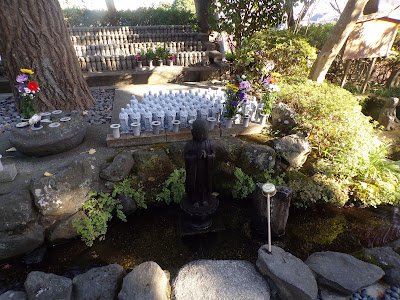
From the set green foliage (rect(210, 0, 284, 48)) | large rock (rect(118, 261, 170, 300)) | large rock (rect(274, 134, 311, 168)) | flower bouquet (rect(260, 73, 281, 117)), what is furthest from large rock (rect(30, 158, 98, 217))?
green foliage (rect(210, 0, 284, 48))

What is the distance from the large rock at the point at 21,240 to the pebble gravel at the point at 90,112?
281 cm

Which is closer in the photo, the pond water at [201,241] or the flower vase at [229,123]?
the pond water at [201,241]

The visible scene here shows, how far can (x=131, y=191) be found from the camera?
160 inches

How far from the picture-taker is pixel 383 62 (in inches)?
368

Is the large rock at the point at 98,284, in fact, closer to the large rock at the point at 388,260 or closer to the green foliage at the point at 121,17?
the large rock at the point at 388,260

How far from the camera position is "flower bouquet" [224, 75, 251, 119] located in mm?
4688

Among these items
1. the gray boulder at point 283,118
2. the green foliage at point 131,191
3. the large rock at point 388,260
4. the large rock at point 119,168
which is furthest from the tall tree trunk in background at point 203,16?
the large rock at point 388,260

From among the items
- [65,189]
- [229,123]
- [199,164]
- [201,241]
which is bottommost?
[201,241]

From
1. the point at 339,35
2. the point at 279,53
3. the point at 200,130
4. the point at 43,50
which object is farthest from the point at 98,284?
the point at 339,35

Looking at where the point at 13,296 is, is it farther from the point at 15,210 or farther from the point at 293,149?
the point at 293,149

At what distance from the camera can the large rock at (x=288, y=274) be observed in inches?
102

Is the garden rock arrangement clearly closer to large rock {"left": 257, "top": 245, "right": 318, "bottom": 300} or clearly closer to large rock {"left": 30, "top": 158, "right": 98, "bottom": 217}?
large rock {"left": 257, "top": 245, "right": 318, "bottom": 300}

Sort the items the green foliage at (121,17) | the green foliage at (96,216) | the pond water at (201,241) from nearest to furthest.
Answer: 1. the pond water at (201,241)
2. the green foliage at (96,216)
3. the green foliage at (121,17)

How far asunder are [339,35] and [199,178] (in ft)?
20.9
